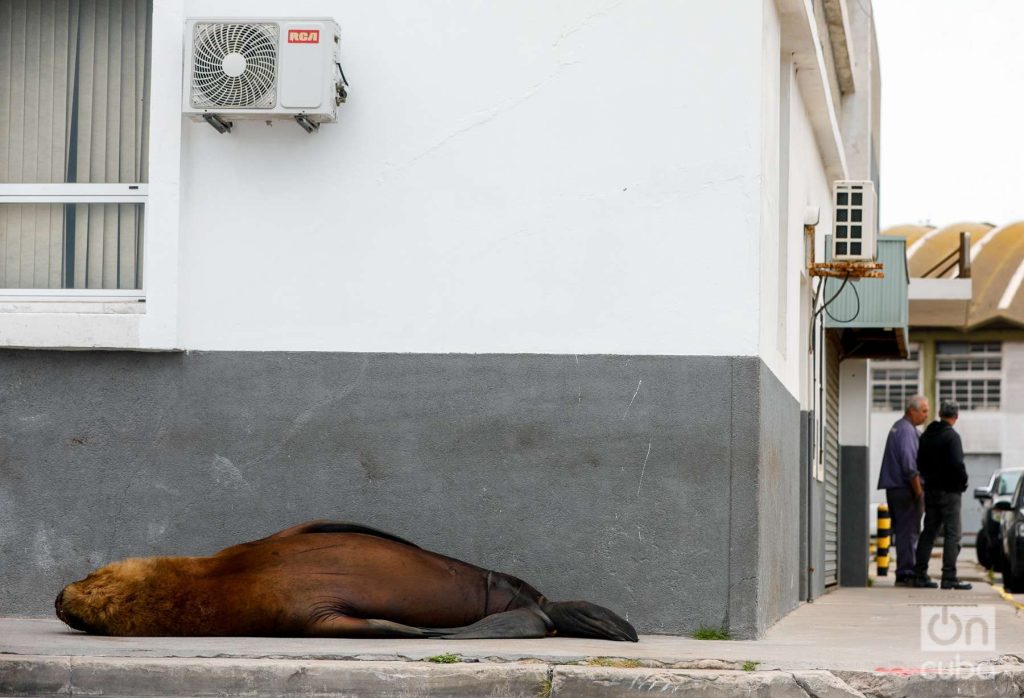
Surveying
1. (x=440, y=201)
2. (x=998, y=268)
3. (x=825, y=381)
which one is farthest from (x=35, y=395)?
(x=998, y=268)

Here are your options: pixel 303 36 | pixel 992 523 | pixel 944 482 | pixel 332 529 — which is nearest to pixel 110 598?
pixel 332 529

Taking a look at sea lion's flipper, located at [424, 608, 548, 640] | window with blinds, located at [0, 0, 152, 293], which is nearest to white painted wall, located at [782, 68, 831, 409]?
sea lion's flipper, located at [424, 608, 548, 640]

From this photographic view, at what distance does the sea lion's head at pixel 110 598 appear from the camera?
6539 millimetres

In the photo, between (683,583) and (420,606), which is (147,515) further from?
(683,583)

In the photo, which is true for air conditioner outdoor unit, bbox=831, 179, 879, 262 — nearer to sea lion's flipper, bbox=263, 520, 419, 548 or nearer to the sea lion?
the sea lion

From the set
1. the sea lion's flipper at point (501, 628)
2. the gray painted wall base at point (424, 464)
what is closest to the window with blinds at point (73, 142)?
the gray painted wall base at point (424, 464)

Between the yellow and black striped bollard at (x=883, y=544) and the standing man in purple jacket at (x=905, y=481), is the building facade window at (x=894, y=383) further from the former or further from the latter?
the standing man in purple jacket at (x=905, y=481)

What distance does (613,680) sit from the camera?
223 inches

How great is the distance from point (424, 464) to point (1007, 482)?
19.3 metres

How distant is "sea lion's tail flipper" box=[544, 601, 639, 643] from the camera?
23.0ft

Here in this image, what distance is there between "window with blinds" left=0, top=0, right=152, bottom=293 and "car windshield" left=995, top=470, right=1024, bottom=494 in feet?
63.0

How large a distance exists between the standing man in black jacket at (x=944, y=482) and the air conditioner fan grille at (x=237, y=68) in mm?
8709

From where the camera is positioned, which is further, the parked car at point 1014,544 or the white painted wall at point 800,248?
→ the parked car at point 1014,544

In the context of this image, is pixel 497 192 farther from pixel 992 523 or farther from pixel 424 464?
pixel 992 523
